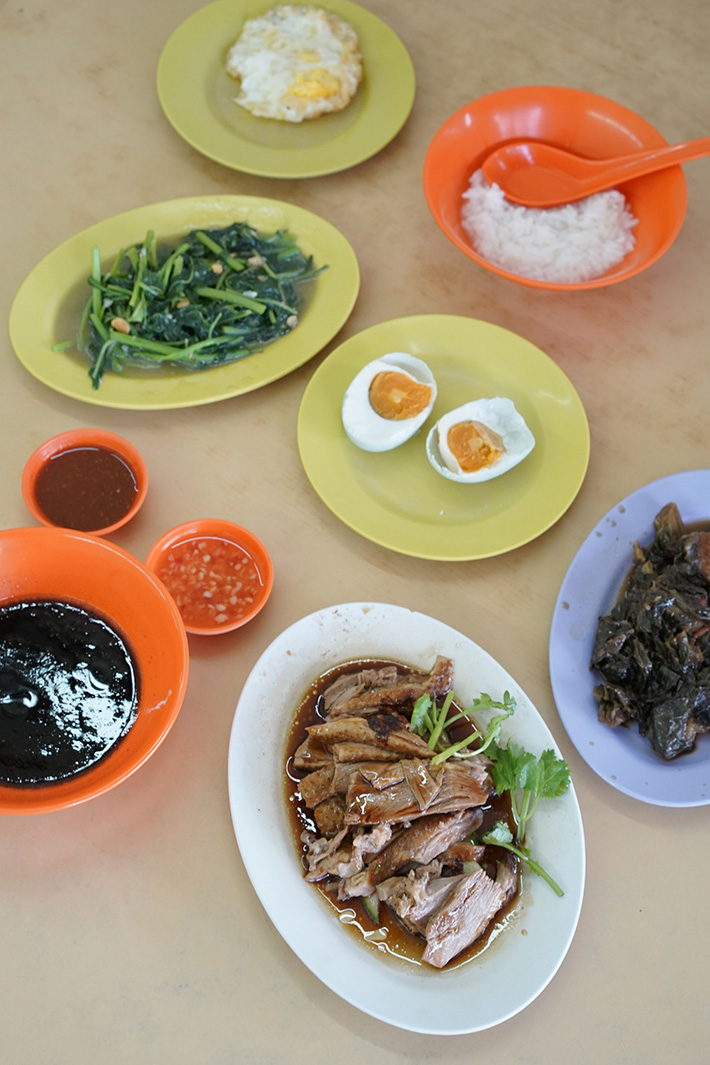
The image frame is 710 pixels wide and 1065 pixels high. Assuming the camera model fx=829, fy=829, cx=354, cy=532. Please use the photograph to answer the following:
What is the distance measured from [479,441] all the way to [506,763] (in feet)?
2.59

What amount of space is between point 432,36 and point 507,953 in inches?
119

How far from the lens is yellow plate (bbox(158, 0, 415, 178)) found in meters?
2.60

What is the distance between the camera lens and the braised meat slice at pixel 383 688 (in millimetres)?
1716

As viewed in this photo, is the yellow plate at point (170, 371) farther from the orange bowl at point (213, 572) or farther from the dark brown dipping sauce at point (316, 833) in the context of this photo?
the dark brown dipping sauce at point (316, 833)

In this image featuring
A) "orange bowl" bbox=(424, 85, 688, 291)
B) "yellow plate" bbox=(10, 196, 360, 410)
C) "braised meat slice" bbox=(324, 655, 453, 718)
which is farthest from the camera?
"orange bowl" bbox=(424, 85, 688, 291)

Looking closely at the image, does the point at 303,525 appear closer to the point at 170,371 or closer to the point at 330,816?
the point at 170,371

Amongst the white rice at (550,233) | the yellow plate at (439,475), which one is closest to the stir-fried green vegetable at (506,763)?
the yellow plate at (439,475)

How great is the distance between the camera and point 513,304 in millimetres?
2498

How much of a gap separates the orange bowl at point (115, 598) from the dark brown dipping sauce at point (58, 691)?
0.06 ft

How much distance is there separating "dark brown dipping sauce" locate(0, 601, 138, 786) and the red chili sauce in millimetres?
298

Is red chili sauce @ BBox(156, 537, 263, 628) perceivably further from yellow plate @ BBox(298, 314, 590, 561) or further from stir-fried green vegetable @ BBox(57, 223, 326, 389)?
stir-fried green vegetable @ BBox(57, 223, 326, 389)

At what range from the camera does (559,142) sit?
8.67ft

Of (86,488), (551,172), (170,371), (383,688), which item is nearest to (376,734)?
(383,688)

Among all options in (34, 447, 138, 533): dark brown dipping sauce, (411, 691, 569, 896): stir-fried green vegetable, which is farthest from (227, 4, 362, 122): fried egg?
(411, 691, 569, 896): stir-fried green vegetable
